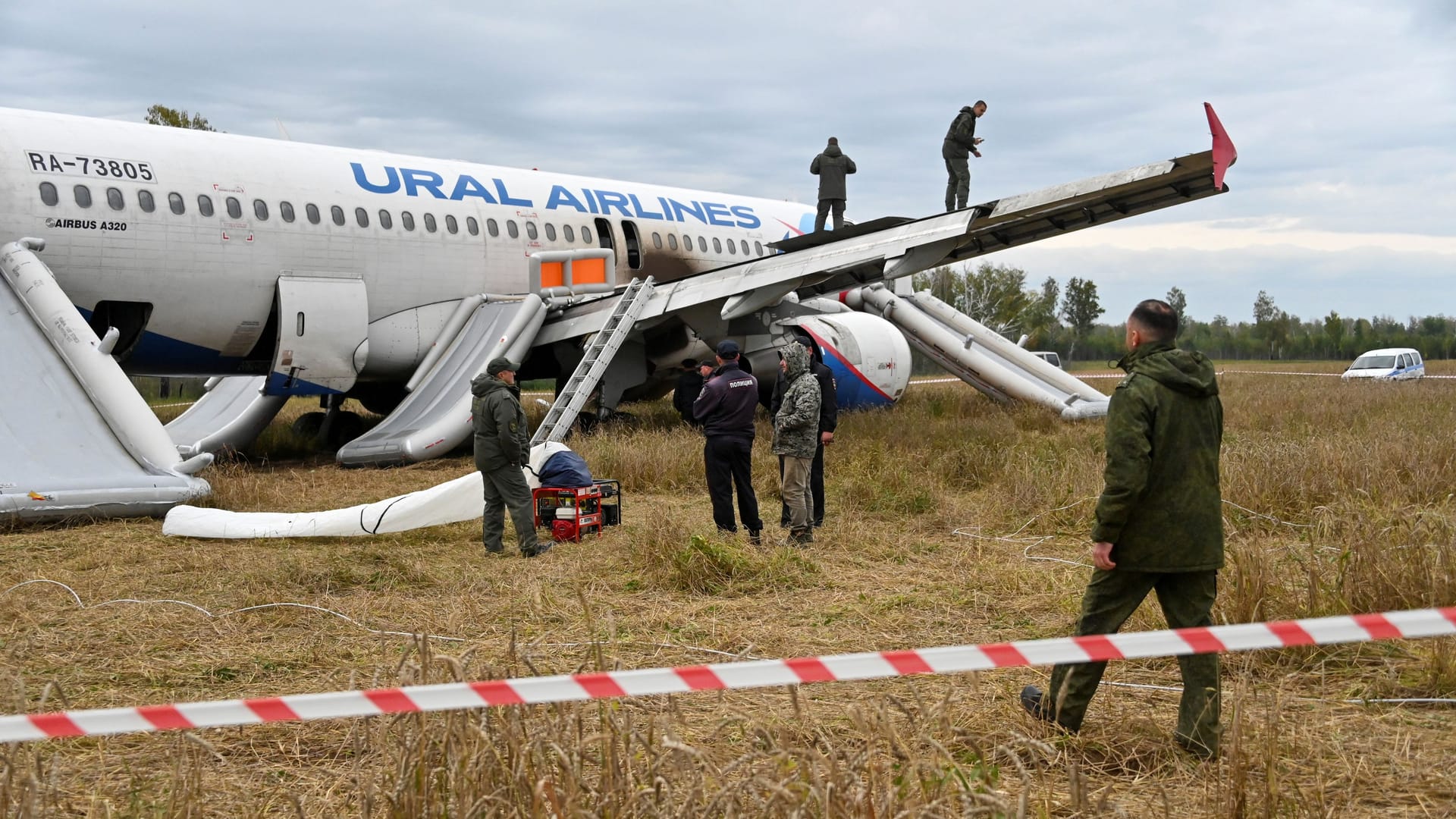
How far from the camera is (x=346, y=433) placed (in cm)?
1853

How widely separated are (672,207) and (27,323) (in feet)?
33.5

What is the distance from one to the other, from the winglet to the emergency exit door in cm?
1011

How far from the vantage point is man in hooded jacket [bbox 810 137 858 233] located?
19.6m

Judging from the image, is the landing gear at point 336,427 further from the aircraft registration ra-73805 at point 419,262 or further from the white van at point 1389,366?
the white van at point 1389,366

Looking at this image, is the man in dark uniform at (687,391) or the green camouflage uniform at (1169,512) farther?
the man in dark uniform at (687,391)

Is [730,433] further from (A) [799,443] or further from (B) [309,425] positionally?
(B) [309,425]

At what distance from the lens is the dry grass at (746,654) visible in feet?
11.8

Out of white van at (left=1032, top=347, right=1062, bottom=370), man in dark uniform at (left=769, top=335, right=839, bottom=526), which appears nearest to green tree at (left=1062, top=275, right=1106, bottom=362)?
white van at (left=1032, top=347, right=1062, bottom=370)

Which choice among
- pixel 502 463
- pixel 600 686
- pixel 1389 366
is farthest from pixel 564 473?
pixel 1389 366

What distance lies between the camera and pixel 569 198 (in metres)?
18.7

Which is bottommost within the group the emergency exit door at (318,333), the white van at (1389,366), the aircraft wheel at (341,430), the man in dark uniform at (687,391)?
the white van at (1389,366)

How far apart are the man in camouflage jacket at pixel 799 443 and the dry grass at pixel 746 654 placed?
253 mm

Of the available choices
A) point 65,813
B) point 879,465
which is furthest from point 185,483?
point 65,813

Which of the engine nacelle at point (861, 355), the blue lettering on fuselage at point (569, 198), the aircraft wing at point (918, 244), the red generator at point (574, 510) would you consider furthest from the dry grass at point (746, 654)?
the engine nacelle at point (861, 355)
